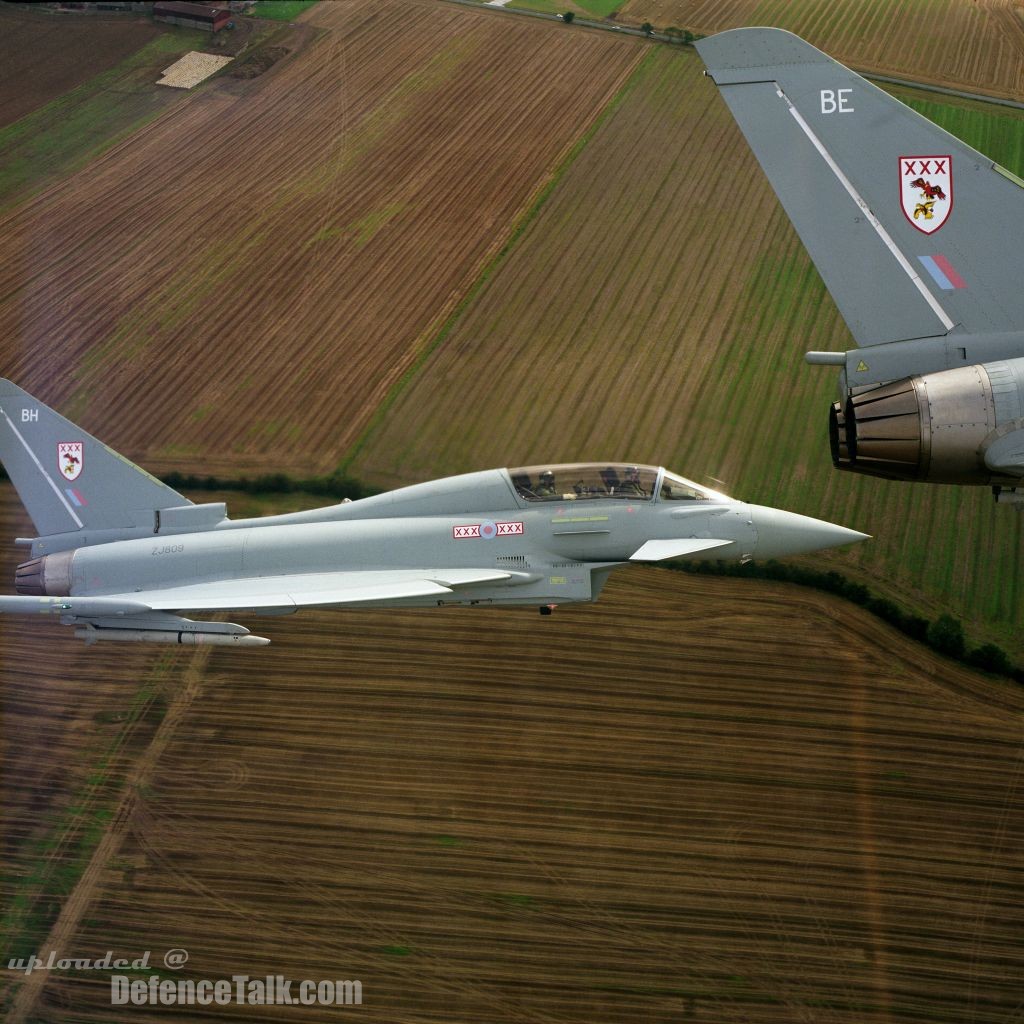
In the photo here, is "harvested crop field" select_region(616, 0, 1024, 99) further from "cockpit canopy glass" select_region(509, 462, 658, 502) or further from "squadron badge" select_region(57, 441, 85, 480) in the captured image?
"squadron badge" select_region(57, 441, 85, 480)

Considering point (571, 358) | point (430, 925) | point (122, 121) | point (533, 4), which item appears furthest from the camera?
point (533, 4)

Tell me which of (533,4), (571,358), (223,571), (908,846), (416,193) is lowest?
(908,846)

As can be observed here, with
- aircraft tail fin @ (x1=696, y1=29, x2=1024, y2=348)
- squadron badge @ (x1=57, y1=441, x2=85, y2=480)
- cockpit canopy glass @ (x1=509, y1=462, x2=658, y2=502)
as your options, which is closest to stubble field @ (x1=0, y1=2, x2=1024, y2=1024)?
cockpit canopy glass @ (x1=509, y1=462, x2=658, y2=502)

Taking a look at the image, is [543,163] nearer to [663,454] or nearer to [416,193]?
[416,193]

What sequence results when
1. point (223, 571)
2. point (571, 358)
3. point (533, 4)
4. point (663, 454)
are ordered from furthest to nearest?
1. point (533, 4)
2. point (571, 358)
3. point (663, 454)
4. point (223, 571)

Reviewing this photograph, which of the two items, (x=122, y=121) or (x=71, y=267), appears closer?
(x=71, y=267)

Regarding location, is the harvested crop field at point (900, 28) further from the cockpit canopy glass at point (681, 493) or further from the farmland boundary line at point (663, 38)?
the cockpit canopy glass at point (681, 493)

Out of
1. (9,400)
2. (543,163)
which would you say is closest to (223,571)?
(9,400)

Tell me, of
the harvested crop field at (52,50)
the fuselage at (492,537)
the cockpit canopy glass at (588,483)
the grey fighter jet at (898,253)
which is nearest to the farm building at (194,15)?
the harvested crop field at (52,50)
